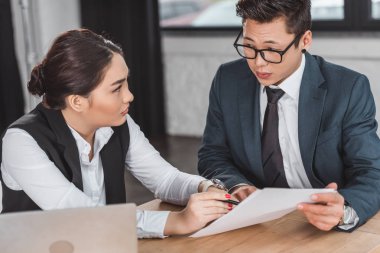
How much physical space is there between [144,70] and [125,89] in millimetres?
4075

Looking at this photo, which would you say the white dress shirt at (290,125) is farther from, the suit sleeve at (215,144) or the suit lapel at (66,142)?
the suit lapel at (66,142)

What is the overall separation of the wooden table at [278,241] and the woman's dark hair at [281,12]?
2.06 feet

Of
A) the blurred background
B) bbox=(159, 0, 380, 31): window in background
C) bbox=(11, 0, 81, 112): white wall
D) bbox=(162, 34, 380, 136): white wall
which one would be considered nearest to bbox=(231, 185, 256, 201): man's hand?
the blurred background

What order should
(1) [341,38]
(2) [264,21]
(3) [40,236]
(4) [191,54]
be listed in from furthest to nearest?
(4) [191,54] < (1) [341,38] < (2) [264,21] < (3) [40,236]

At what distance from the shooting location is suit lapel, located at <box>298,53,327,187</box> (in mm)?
2098

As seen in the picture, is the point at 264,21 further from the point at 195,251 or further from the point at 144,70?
the point at 144,70

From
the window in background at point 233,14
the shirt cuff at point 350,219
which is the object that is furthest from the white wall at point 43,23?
the shirt cuff at point 350,219

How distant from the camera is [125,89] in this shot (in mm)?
1860

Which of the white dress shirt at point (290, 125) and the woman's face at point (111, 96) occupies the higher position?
the woman's face at point (111, 96)

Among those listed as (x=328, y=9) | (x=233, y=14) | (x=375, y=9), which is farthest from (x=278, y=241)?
(x=233, y=14)

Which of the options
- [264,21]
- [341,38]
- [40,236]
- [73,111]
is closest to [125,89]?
[73,111]

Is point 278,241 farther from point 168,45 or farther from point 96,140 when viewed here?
point 168,45

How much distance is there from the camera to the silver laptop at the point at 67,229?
4.14 feet

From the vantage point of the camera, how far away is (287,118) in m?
2.17
